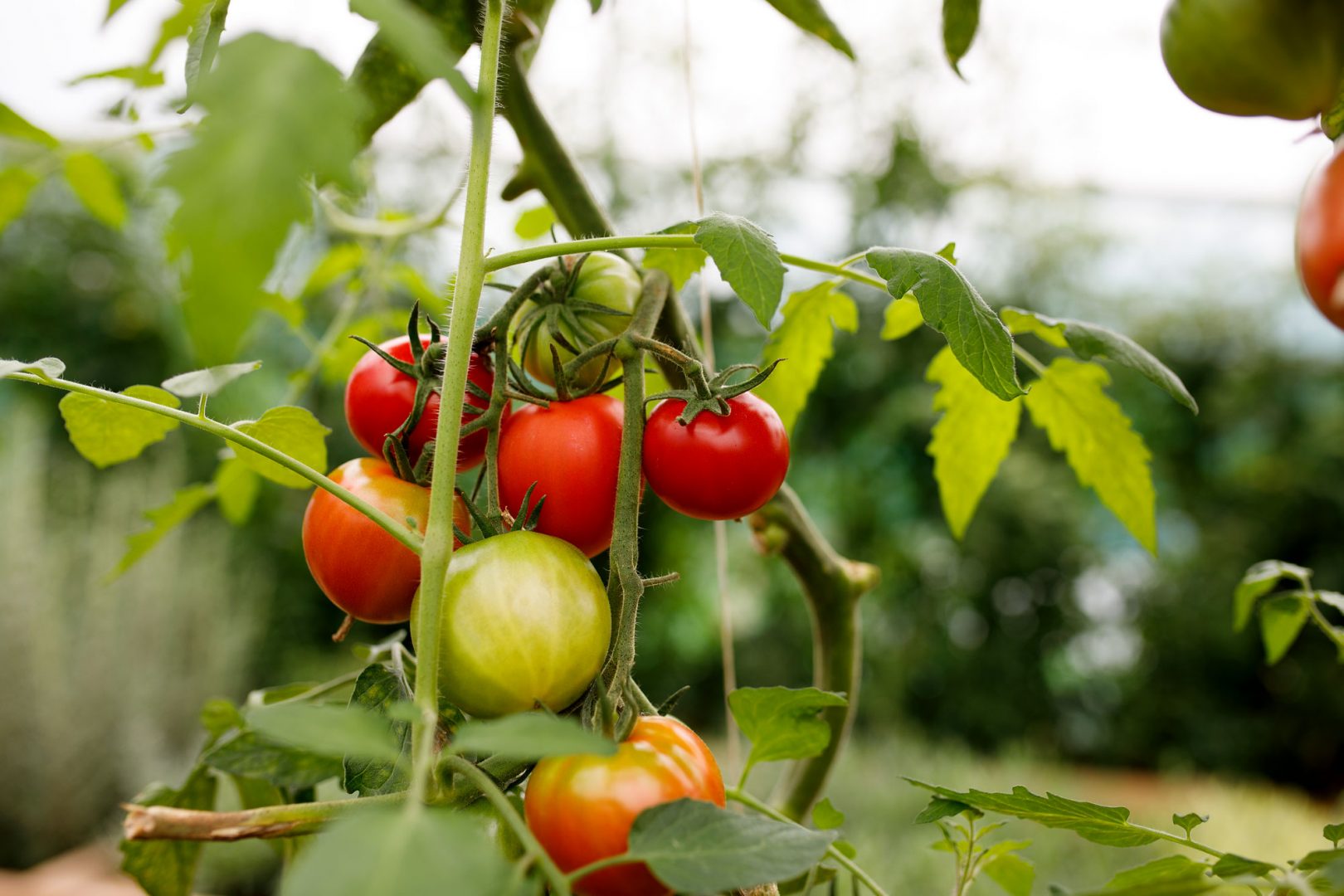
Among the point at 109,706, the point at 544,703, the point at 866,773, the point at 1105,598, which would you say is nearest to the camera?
the point at 544,703

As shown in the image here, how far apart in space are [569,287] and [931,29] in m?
3.78

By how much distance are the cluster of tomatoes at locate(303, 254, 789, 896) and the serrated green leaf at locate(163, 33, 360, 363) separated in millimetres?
104

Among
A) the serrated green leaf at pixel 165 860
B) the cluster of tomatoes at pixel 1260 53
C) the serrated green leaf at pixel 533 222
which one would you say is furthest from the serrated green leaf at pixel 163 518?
the cluster of tomatoes at pixel 1260 53

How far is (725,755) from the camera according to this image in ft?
8.45

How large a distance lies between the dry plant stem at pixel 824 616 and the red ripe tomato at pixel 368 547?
20 centimetres

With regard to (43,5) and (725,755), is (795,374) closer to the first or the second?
(725,755)

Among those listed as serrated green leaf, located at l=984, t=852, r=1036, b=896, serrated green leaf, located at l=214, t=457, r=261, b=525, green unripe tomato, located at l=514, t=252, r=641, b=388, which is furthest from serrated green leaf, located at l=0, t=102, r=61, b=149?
serrated green leaf, located at l=984, t=852, r=1036, b=896

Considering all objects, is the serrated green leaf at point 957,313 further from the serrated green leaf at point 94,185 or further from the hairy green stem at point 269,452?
the serrated green leaf at point 94,185

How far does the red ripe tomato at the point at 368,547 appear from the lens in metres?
0.30

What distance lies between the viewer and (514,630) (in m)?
0.24

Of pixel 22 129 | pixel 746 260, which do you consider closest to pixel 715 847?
pixel 746 260

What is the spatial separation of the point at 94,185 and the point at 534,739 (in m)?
0.51

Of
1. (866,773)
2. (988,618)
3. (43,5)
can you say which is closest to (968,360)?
(866,773)

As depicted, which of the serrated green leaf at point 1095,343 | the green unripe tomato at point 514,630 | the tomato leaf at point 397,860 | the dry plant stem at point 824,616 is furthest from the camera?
the dry plant stem at point 824,616
